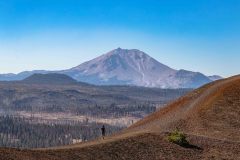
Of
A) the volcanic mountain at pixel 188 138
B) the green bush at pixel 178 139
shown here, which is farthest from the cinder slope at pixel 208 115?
the green bush at pixel 178 139

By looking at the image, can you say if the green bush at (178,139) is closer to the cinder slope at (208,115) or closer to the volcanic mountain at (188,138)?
the volcanic mountain at (188,138)

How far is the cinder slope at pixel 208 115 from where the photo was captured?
217 ft

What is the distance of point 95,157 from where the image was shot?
47.5m

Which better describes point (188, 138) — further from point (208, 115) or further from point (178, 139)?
point (208, 115)

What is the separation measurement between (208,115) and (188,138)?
46.6 ft

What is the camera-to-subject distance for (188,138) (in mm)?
59469

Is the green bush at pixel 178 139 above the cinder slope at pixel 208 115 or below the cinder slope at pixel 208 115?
below

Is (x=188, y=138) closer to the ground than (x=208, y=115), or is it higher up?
closer to the ground

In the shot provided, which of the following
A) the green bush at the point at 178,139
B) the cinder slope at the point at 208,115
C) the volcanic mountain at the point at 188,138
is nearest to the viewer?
the volcanic mountain at the point at 188,138

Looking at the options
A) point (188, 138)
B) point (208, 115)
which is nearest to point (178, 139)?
point (188, 138)

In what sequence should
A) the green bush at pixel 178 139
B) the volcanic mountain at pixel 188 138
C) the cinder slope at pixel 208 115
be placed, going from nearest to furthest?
the volcanic mountain at pixel 188 138 < the green bush at pixel 178 139 < the cinder slope at pixel 208 115

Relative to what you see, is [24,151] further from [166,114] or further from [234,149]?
[166,114]

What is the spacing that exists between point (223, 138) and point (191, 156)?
10.4 metres

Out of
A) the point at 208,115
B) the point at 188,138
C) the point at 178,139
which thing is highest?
the point at 208,115
